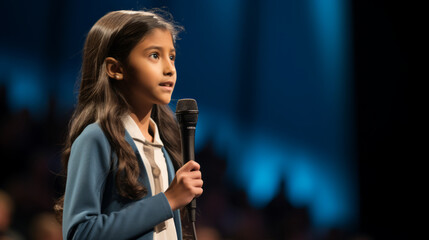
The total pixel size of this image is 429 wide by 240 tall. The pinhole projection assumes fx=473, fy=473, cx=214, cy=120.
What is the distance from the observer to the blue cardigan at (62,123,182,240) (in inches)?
26.8

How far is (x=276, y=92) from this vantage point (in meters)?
2.68

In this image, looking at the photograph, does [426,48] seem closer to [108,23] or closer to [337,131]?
[337,131]

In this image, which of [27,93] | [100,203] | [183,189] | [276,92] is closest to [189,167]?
[183,189]

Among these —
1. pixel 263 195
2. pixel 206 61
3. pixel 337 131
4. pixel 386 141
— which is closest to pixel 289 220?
pixel 263 195

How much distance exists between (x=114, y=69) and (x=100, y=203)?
0.23 metres

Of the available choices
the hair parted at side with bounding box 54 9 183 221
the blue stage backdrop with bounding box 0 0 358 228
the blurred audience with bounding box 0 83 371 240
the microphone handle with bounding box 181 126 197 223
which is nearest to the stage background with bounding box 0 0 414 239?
the blue stage backdrop with bounding box 0 0 358 228

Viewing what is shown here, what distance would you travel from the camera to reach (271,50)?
106 inches

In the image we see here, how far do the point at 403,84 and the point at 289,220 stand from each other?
1108mm

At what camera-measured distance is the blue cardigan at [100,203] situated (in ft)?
2.24

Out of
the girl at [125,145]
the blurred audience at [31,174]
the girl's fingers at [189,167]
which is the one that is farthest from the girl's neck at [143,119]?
the blurred audience at [31,174]

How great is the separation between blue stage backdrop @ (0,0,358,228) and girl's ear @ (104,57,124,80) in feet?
3.85

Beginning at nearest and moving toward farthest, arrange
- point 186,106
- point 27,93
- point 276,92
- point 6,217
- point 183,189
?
point 183,189, point 186,106, point 6,217, point 27,93, point 276,92

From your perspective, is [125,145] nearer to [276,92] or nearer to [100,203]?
[100,203]

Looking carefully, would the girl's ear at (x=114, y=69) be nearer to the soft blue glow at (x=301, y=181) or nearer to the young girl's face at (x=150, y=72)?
the young girl's face at (x=150, y=72)
